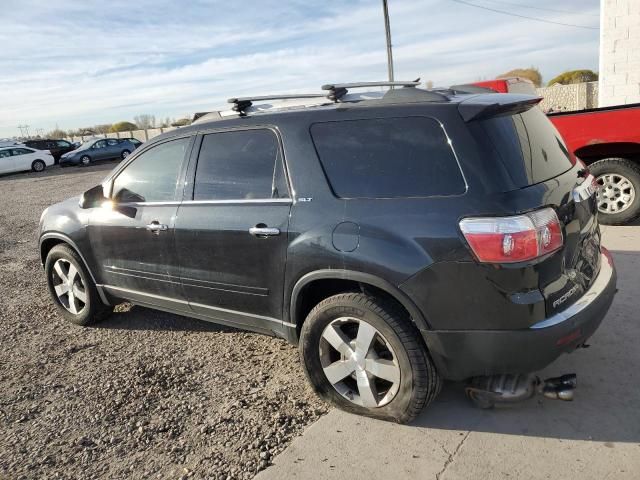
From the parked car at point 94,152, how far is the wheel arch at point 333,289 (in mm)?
26336

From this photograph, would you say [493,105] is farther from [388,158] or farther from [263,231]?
[263,231]

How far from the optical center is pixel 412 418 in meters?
2.90

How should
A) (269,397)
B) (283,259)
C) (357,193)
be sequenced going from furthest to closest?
(269,397)
(283,259)
(357,193)

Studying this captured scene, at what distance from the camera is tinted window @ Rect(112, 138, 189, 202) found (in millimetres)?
3807

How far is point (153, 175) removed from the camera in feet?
13.0

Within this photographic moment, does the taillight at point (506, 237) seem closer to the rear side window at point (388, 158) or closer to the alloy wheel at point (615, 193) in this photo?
the rear side window at point (388, 158)

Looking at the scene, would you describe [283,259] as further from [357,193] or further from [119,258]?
[119,258]

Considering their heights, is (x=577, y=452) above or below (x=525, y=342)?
below

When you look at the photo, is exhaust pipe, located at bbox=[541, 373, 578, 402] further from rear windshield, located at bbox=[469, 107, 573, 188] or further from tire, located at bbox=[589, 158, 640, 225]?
tire, located at bbox=[589, 158, 640, 225]

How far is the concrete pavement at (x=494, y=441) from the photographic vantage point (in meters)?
2.55

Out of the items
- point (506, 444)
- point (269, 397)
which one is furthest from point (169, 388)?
point (506, 444)

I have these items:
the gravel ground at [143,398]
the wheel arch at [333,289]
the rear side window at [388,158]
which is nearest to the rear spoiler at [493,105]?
the rear side window at [388,158]

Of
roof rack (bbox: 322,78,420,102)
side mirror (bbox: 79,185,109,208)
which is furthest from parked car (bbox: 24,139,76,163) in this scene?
roof rack (bbox: 322,78,420,102)

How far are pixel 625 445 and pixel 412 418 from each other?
1054 mm
